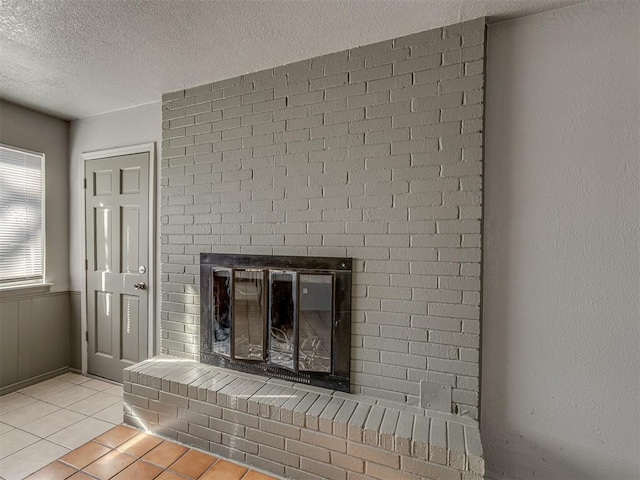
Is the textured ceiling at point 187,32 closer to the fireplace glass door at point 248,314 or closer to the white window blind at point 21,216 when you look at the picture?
the white window blind at point 21,216

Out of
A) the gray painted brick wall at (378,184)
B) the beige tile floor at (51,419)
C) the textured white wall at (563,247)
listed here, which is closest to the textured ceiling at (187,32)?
the gray painted brick wall at (378,184)

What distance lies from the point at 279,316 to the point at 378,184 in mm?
1082

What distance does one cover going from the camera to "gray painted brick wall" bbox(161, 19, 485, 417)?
5.75 feet

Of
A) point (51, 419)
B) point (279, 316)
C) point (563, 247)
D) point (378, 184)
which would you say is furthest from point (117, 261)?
point (563, 247)

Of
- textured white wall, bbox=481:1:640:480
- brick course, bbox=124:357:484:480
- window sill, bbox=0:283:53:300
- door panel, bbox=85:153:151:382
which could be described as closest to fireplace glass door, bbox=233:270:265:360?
brick course, bbox=124:357:484:480

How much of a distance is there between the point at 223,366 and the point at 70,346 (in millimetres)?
2100

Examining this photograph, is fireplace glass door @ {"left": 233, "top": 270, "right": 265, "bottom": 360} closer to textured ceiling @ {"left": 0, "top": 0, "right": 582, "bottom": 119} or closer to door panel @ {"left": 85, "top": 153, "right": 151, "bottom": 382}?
door panel @ {"left": 85, "top": 153, "right": 151, "bottom": 382}

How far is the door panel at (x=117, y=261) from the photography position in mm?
2891

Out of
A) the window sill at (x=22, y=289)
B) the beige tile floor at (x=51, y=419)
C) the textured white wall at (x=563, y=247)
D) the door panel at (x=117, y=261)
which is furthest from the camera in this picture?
the door panel at (x=117, y=261)

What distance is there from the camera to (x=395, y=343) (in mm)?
1897

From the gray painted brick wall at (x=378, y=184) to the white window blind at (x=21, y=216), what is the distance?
1.85 metres

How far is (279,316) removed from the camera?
2168 millimetres

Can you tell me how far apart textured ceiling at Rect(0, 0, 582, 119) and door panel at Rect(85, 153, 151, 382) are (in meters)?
0.84

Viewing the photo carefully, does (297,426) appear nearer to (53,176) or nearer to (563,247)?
(563,247)
